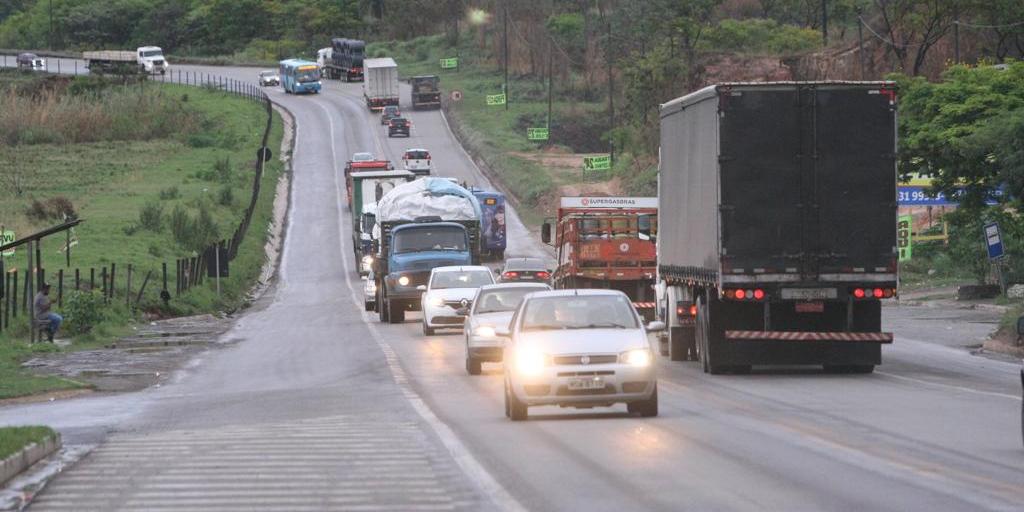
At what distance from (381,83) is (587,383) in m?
112

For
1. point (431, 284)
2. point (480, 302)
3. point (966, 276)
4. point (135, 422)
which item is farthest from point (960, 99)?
point (135, 422)

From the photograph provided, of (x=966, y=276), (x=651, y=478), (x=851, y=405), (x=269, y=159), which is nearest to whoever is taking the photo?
(x=651, y=478)

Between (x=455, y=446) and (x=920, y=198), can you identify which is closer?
(x=455, y=446)

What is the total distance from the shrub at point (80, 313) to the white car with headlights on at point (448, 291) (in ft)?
26.0

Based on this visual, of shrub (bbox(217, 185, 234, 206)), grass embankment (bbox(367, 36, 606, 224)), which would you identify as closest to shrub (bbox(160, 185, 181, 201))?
shrub (bbox(217, 185, 234, 206))

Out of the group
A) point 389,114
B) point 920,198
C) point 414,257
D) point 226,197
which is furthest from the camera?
point 389,114

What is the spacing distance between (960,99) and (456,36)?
124469 millimetres

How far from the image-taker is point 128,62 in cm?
15912

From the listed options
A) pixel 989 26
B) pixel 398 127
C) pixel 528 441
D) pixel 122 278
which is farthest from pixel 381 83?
pixel 528 441

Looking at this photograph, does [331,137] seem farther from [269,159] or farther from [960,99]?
[960,99]

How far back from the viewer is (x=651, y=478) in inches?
563

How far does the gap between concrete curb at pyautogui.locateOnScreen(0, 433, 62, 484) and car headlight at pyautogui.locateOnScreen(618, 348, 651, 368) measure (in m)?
6.27

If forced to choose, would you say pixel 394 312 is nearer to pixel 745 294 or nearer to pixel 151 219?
pixel 745 294

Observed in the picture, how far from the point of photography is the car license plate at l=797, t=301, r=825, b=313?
2597 centimetres
